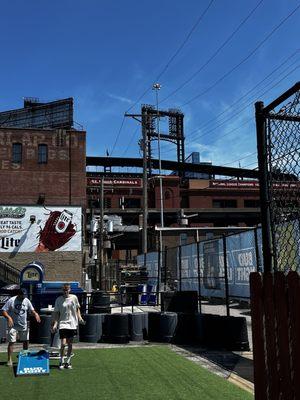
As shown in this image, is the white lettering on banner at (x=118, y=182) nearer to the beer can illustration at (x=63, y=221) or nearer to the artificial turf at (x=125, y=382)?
the beer can illustration at (x=63, y=221)

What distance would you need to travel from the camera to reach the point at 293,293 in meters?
3.31

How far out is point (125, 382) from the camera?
8.50 m

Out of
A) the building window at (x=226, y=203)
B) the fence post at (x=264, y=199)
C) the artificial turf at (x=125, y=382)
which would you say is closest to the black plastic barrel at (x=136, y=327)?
the artificial turf at (x=125, y=382)

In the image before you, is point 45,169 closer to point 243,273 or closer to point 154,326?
point 154,326

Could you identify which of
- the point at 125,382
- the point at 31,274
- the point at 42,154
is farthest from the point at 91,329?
the point at 42,154

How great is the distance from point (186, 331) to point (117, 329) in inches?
71.4

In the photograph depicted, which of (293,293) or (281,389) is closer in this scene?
(293,293)

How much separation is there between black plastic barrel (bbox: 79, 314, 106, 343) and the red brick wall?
1489 inches

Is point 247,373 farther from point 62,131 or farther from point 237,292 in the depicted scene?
point 62,131

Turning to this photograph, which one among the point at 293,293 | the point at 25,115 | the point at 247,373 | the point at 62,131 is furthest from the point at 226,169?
the point at 293,293

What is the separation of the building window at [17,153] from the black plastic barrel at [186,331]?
40754mm

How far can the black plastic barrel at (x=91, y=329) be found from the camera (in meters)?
13.7

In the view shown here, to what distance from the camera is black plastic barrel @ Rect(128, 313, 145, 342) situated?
45.2ft

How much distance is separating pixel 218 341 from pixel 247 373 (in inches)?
119
